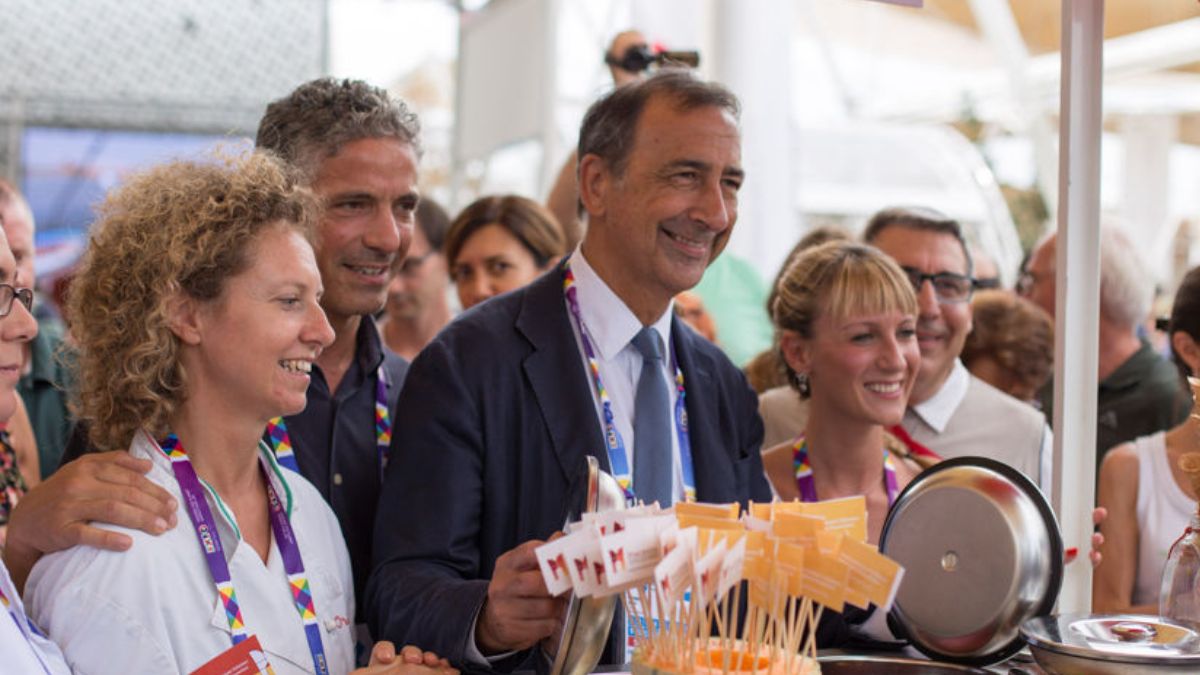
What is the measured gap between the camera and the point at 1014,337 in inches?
148

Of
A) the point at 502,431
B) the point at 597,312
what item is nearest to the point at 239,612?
the point at 502,431

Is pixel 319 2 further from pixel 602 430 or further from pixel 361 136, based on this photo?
pixel 602 430

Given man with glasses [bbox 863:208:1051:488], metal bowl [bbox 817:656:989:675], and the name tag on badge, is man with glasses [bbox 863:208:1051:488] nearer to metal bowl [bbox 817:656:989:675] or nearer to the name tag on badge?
metal bowl [bbox 817:656:989:675]

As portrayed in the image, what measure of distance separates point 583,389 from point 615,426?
86 mm

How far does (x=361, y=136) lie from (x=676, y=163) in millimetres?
647

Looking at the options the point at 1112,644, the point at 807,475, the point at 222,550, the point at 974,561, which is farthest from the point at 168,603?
the point at 807,475

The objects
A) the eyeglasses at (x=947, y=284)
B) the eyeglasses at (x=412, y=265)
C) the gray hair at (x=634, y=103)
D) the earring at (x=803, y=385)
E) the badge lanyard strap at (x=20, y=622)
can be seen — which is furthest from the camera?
the eyeglasses at (x=412, y=265)

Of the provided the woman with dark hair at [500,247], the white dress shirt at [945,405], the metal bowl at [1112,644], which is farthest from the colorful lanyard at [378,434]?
the woman with dark hair at [500,247]

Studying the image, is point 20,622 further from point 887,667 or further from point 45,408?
point 45,408

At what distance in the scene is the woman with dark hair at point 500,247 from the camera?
4172mm

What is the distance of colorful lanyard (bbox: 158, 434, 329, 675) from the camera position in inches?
72.5

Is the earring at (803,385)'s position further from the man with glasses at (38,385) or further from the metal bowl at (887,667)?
the man with glasses at (38,385)

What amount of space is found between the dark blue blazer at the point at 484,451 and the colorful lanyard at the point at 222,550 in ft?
0.38

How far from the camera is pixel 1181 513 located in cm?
280
